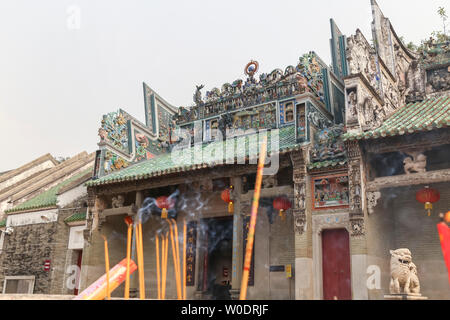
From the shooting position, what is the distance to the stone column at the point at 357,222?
929cm

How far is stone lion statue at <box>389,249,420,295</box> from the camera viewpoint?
7969mm

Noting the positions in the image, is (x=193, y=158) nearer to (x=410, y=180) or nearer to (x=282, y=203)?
(x=282, y=203)

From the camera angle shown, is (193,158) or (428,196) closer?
(428,196)

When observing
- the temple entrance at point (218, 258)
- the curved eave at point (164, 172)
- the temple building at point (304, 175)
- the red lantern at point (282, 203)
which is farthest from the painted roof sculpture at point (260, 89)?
the temple entrance at point (218, 258)

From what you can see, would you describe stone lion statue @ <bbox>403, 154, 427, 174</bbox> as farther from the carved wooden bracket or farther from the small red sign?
the small red sign

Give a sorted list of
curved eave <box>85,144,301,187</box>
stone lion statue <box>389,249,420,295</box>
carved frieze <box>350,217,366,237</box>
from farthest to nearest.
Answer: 1. curved eave <box>85,144,301,187</box>
2. carved frieze <box>350,217,366,237</box>
3. stone lion statue <box>389,249,420,295</box>

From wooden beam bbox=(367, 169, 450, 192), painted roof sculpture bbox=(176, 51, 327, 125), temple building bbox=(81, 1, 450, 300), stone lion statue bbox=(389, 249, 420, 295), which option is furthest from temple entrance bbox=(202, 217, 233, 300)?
stone lion statue bbox=(389, 249, 420, 295)

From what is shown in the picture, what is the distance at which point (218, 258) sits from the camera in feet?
46.2

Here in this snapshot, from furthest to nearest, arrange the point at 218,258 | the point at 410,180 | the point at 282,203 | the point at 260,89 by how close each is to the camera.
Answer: the point at 218,258
the point at 260,89
the point at 282,203
the point at 410,180

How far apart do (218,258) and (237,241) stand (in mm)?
3384

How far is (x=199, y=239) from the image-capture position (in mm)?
13281

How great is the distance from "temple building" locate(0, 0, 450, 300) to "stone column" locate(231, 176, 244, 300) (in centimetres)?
3

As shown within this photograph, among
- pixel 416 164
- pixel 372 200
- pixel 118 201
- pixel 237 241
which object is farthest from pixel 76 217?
pixel 416 164

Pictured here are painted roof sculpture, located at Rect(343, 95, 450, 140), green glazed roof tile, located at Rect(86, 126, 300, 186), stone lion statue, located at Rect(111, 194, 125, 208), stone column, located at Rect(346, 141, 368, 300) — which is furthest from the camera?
stone lion statue, located at Rect(111, 194, 125, 208)
